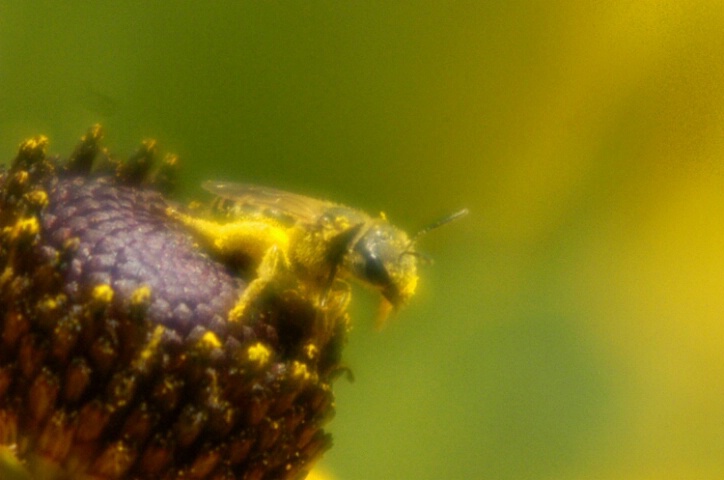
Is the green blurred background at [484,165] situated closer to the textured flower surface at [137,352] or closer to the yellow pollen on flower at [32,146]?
the yellow pollen on flower at [32,146]

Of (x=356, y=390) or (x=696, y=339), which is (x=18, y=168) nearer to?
(x=356, y=390)

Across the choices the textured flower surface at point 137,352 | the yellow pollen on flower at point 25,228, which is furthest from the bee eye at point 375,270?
the yellow pollen on flower at point 25,228

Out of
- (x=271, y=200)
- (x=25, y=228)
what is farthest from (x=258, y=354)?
(x=25, y=228)

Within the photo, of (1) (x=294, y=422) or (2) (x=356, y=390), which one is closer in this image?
(1) (x=294, y=422)

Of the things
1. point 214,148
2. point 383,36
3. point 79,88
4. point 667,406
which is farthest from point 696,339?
point 79,88

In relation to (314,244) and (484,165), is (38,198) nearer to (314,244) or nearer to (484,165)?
(314,244)

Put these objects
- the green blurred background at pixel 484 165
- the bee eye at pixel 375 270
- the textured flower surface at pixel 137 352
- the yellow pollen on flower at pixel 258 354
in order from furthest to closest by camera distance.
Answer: the green blurred background at pixel 484 165 → the bee eye at pixel 375 270 → the yellow pollen on flower at pixel 258 354 → the textured flower surface at pixel 137 352

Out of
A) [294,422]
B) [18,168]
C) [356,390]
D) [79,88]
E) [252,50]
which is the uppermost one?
[252,50]
